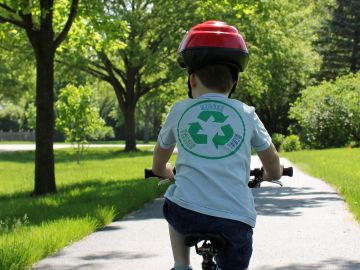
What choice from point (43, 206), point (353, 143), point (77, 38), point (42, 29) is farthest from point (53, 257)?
point (353, 143)

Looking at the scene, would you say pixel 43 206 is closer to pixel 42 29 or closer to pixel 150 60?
pixel 42 29

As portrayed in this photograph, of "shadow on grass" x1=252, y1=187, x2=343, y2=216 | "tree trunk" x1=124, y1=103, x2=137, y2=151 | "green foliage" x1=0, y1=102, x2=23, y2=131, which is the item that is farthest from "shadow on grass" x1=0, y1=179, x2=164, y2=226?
"green foliage" x1=0, y1=102, x2=23, y2=131

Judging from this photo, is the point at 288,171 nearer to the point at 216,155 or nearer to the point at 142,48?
the point at 216,155

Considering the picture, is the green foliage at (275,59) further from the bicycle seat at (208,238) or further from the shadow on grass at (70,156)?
the bicycle seat at (208,238)

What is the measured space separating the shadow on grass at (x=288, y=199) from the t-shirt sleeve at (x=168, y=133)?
22.2 ft

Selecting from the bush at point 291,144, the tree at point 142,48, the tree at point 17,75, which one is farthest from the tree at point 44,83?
the bush at point 291,144

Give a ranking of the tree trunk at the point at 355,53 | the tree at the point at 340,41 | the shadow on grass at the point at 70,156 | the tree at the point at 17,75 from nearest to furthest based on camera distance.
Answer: the shadow on grass at the point at 70,156 < the tree at the point at 17,75 < the tree at the point at 340,41 < the tree trunk at the point at 355,53

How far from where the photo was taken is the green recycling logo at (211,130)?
3033mm

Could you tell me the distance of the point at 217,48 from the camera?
3080mm

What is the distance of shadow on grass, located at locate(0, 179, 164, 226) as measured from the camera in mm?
9148

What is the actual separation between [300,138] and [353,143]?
4.08m

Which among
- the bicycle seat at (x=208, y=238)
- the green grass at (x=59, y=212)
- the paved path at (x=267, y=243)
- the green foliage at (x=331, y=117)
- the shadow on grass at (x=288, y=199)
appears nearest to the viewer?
the bicycle seat at (x=208, y=238)

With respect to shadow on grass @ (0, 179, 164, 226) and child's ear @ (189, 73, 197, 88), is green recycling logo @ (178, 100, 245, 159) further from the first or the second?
shadow on grass @ (0, 179, 164, 226)

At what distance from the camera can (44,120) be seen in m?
13.1
